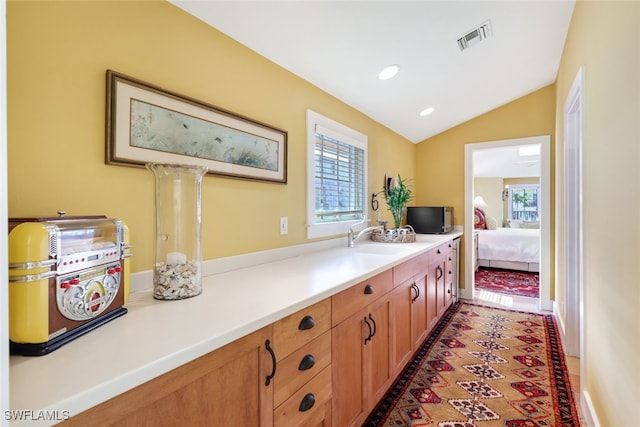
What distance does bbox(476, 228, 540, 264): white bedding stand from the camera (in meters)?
5.36

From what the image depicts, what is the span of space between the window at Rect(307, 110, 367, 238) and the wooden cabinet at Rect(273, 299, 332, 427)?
1.03 m

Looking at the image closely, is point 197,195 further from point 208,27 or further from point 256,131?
point 208,27

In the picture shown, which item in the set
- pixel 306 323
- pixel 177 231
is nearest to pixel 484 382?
pixel 306 323

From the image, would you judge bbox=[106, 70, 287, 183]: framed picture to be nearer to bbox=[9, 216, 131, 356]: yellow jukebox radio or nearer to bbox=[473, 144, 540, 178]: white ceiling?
bbox=[9, 216, 131, 356]: yellow jukebox radio

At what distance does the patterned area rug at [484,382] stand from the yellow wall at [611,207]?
296mm

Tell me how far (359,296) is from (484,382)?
1310mm

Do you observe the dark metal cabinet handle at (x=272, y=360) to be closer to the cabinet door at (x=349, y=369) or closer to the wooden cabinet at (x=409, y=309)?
the cabinet door at (x=349, y=369)

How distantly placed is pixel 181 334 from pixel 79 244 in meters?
0.36

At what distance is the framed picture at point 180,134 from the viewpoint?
116 centimetres

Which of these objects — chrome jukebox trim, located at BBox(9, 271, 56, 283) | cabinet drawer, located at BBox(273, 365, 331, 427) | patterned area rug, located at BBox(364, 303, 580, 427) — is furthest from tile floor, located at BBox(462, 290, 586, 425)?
chrome jukebox trim, located at BBox(9, 271, 56, 283)

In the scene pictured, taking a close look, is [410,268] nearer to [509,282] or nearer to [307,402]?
[307,402]

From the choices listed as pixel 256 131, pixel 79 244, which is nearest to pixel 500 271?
pixel 256 131

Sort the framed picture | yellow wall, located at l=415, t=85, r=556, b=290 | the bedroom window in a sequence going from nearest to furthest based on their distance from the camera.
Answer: the framed picture < yellow wall, located at l=415, t=85, r=556, b=290 < the bedroom window

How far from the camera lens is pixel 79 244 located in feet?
2.67
